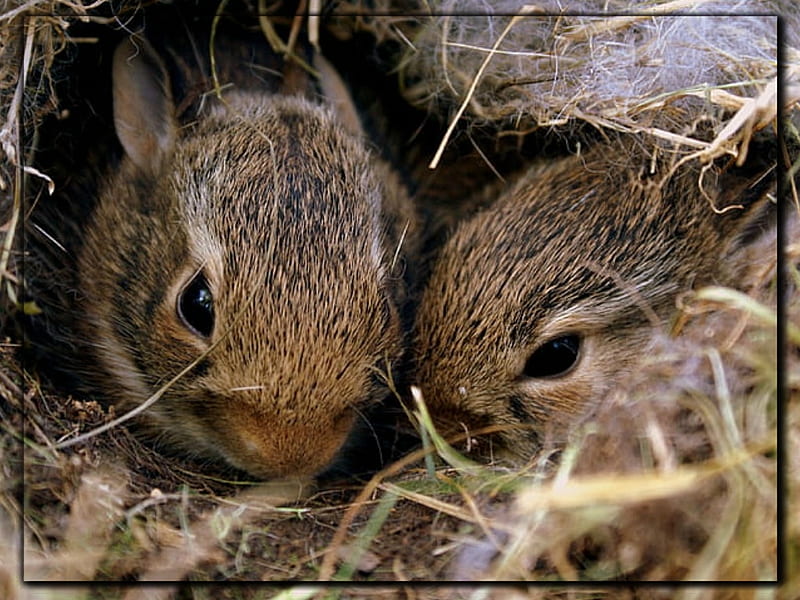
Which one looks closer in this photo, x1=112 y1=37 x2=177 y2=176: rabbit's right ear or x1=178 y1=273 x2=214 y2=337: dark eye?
x1=178 y1=273 x2=214 y2=337: dark eye

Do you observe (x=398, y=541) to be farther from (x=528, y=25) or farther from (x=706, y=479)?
(x=528, y=25)

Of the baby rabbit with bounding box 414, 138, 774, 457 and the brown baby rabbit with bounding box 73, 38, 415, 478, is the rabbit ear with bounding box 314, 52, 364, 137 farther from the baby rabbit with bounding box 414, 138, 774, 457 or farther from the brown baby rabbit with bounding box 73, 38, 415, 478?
the baby rabbit with bounding box 414, 138, 774, 457

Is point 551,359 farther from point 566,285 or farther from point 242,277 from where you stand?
point 242,277

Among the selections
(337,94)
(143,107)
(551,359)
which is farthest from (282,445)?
(337,94)

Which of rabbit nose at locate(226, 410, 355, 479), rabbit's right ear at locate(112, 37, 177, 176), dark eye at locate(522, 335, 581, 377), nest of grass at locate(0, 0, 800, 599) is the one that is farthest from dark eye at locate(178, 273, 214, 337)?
dark eye at locate(522, 335, 581, 377)

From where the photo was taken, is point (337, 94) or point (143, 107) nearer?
point (143, 107)

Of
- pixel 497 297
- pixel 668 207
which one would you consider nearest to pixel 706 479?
pixel 497 297
